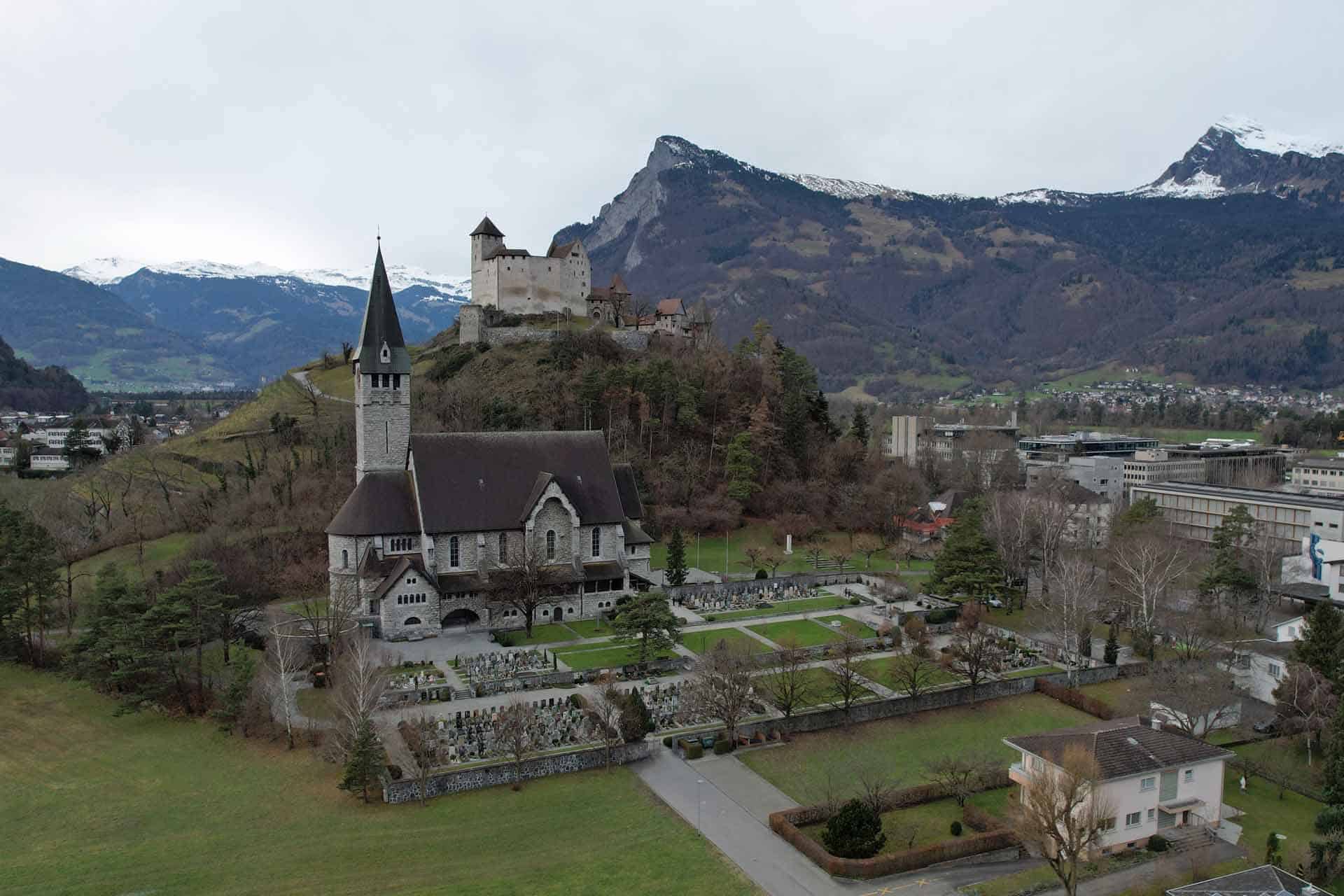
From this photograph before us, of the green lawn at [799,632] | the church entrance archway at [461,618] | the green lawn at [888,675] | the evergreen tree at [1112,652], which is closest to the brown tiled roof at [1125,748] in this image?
the green lawn at [888,675]

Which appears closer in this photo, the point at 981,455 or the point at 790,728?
the point at 790,728

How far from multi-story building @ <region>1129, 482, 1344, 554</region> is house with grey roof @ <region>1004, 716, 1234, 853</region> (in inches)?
1709

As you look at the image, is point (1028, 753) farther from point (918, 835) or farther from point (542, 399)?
point (542, 399)

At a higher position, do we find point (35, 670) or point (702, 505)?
point (702, 505)

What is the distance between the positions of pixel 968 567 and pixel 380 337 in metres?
35.7

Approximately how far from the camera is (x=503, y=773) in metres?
30.4

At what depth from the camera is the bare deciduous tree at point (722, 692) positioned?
110ft

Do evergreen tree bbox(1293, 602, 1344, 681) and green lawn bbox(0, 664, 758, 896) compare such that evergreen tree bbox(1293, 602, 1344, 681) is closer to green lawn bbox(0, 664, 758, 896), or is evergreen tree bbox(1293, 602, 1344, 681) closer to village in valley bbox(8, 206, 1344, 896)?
village in valley bbox(8, 206, 1344, 896)

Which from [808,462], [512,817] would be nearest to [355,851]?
[512,817]

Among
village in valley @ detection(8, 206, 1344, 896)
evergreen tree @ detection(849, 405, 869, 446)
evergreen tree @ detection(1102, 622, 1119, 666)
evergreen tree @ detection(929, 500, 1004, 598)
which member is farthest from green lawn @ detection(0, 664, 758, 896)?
evergreen tree @ detection(849, 405, 869, 446)

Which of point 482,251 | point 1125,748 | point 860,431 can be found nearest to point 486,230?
point 482,251

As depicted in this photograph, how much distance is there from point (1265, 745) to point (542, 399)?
184 ft

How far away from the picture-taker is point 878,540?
71.9 metres

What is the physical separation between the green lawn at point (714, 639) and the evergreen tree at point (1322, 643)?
74.5 feet
